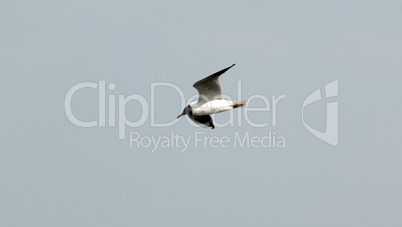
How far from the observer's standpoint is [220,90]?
58594 mm

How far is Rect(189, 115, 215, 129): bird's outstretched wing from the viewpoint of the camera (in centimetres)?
6122

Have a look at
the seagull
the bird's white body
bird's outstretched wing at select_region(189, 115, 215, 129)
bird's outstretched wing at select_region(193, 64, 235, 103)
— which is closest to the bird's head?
the seagull

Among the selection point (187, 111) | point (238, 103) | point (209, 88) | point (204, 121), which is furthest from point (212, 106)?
point (204, 121)

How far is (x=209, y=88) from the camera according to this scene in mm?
58375

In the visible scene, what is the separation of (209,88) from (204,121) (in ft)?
12.2

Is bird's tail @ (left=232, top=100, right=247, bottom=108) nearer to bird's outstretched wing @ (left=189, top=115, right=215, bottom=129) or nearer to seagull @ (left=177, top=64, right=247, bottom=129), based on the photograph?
seagull @ (left=177, top=64, right=247, bottom=129)

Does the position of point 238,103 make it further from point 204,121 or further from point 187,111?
point 204,121

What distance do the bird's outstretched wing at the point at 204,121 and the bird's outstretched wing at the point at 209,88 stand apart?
87.3 inches

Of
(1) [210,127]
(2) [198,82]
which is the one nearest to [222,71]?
(2) [198,82]

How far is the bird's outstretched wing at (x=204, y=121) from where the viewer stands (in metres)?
61.2

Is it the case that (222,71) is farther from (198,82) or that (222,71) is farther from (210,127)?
(210,127)

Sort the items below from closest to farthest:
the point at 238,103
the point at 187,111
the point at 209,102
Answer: the point at 209,102
the point at 238,103
the point at 187,111

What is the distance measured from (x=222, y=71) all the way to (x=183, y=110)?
4220 mm

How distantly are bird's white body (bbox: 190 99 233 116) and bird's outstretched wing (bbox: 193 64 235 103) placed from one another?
20cm
